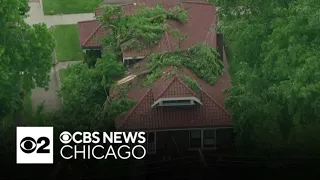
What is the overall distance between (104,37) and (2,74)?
572 cm

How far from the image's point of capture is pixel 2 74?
2578 centimetres

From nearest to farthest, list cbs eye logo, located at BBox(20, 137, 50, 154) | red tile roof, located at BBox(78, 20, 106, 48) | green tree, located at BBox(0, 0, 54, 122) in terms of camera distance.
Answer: cbs eye logo, located at BBox(20, 137, 50, 154), green tree, located at BBox(0, 0, 54, 122), red tile roof, located at BBox(78, 20, 106, 48)

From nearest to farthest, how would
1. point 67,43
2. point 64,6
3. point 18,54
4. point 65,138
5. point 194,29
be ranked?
point 65,138, point 18,54, point 194,29, point 67,43, point 64,6

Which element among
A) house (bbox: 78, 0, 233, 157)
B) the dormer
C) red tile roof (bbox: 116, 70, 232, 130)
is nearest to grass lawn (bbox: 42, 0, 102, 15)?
house (bbox: 78, 0, 233, 157)

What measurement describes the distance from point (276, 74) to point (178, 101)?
427 centimetres

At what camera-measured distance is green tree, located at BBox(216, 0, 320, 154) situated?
71.1 ft

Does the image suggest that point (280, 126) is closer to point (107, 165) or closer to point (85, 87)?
point (107, 165)

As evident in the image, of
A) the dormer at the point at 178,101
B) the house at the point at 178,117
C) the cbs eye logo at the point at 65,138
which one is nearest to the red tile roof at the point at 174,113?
the house at the point at 178,117

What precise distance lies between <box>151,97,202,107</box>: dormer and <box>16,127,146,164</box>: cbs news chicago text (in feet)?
9.69

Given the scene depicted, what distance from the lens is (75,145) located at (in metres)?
19.9

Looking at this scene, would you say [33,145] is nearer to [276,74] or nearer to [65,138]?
[65,138]

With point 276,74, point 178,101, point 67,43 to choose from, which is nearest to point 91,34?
point 67,43

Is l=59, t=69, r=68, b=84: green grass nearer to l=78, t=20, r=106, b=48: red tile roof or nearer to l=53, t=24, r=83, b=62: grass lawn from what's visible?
l=53, t=24, r=83, b=62: grass lawn

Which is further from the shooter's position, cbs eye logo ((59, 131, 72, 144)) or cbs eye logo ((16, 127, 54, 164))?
cbs eye logo ((59, 131, 72, 144))
